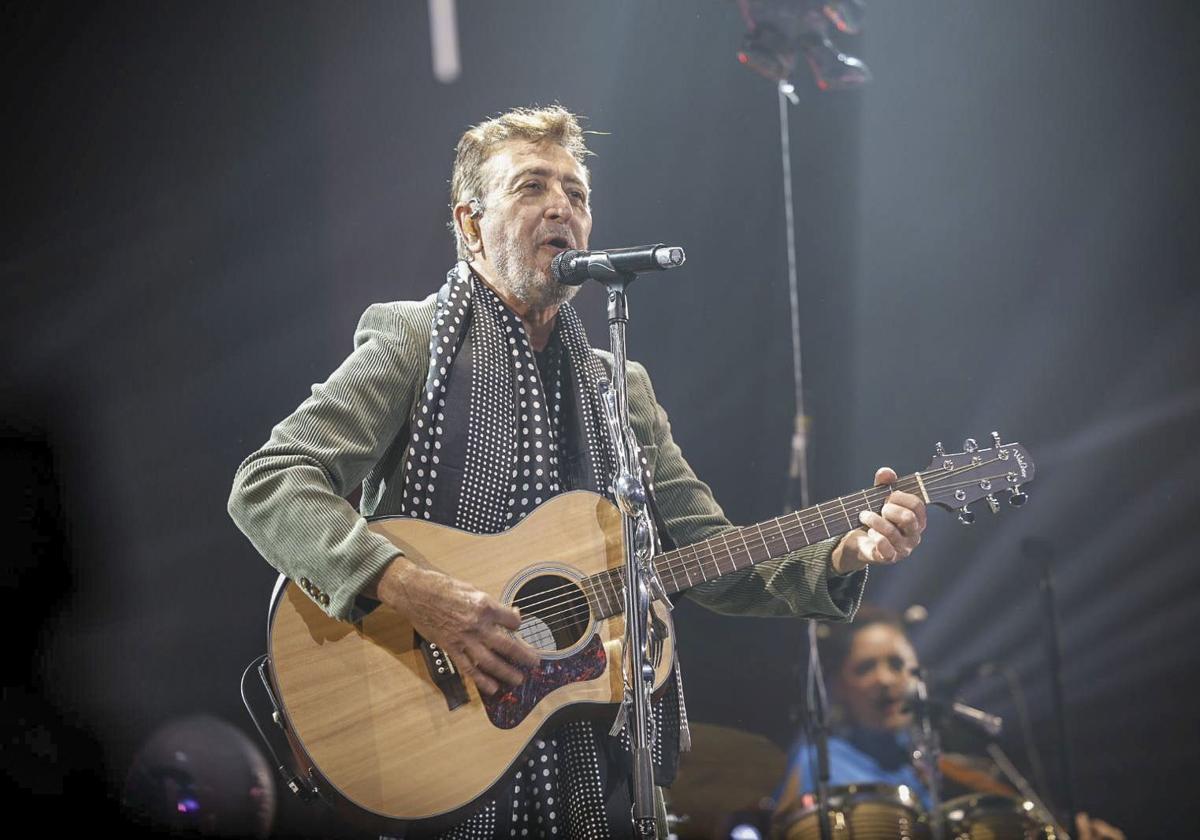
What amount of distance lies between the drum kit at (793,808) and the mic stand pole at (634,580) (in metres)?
1.56

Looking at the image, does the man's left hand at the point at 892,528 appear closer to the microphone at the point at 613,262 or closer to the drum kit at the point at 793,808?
the microphone at the point at 613,262

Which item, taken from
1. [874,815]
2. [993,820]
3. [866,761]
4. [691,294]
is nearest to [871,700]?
[866,761]

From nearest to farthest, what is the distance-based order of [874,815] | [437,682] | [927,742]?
[437,682] → [874,815] → [927,742]

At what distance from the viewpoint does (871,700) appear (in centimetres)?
432

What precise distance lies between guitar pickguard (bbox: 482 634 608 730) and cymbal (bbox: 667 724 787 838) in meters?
1.37

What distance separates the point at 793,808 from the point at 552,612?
1948mm

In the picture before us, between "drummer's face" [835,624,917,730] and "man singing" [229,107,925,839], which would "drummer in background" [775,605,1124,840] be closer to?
"drummer's face" [835,624,917,730]

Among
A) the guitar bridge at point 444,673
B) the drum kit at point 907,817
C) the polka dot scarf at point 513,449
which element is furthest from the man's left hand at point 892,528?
the drum kit at point 907,817

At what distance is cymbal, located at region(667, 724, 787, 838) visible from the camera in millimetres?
3527

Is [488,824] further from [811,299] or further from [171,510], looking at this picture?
[811,299]

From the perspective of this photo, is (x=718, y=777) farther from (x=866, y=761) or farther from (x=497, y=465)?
(x=497, y=465)

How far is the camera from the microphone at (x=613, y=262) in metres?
1.96

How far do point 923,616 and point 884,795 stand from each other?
68 centimetres

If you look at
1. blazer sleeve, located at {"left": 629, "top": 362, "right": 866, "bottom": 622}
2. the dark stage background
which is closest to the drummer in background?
the dark stage background
